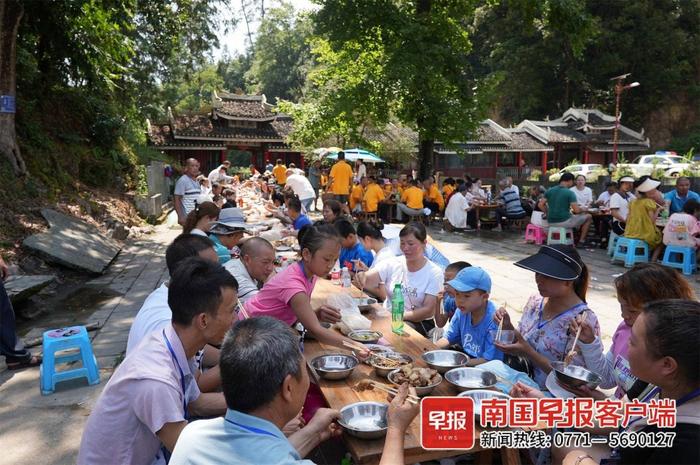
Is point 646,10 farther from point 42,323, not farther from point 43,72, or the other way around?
point 42,323

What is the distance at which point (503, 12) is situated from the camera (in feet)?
108

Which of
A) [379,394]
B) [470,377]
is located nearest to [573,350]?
[470,377]

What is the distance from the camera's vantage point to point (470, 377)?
8.64 ft

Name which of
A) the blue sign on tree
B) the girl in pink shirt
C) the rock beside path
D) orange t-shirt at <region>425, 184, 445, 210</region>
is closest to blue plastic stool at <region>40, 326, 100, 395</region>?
the girl in pink shirt

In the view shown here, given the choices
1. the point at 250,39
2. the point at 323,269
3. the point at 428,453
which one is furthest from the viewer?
the point at 250,39

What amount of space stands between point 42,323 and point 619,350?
6.46 meters

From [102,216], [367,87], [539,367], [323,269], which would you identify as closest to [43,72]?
[102,216]

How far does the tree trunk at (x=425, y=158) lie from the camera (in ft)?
52.4

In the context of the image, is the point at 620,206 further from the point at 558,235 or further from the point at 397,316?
the point at 397,316

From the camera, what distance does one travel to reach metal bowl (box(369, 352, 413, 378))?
8.83ft

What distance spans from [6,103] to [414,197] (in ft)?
31.5

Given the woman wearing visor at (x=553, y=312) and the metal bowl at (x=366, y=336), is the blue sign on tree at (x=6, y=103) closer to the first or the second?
the metal bowl at (x=366, y=336)

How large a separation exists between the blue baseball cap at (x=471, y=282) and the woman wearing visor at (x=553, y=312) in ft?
0.66

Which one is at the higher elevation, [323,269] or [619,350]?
[323,269]
